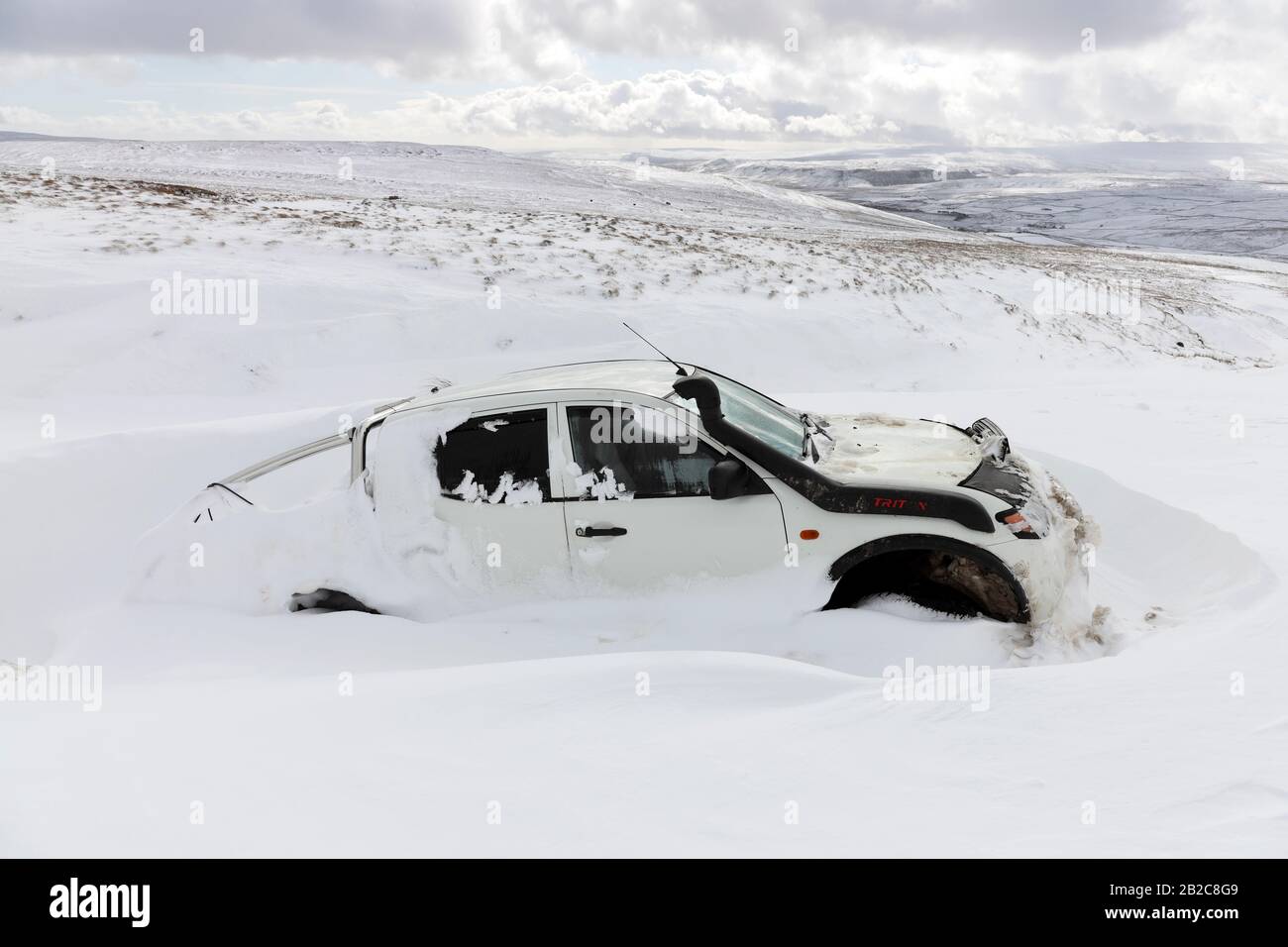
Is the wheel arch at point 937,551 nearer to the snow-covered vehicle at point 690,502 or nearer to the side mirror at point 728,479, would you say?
Answer: the snow-covered vehicle at point 690,502

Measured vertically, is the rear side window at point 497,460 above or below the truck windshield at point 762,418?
below

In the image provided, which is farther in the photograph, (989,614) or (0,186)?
(0,186)

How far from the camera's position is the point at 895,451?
522cm

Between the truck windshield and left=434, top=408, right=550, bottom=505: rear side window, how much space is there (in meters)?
1.03

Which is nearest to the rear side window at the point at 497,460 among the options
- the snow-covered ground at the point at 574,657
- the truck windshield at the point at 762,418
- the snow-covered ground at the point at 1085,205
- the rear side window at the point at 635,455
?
the rear side window at the point at 635,455

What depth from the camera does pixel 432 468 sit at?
16.0 ft

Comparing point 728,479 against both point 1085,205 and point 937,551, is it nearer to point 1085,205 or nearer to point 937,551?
point 937,551

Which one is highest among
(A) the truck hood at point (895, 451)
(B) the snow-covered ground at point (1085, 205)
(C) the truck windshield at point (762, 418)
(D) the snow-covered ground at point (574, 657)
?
(B) the snow-covered ground at point (1085, 205)

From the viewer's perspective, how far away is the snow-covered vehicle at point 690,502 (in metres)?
4.54

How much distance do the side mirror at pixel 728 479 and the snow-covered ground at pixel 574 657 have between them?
1.61ft

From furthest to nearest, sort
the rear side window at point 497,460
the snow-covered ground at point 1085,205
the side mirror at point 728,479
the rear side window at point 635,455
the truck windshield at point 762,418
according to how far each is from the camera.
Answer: the snow-covered ground at point 1085,205 < the truck windshield at point 762,418 < the rear side window at point 497,460 < the rear side window at point 635,455 < the side mirror at point 728,479
